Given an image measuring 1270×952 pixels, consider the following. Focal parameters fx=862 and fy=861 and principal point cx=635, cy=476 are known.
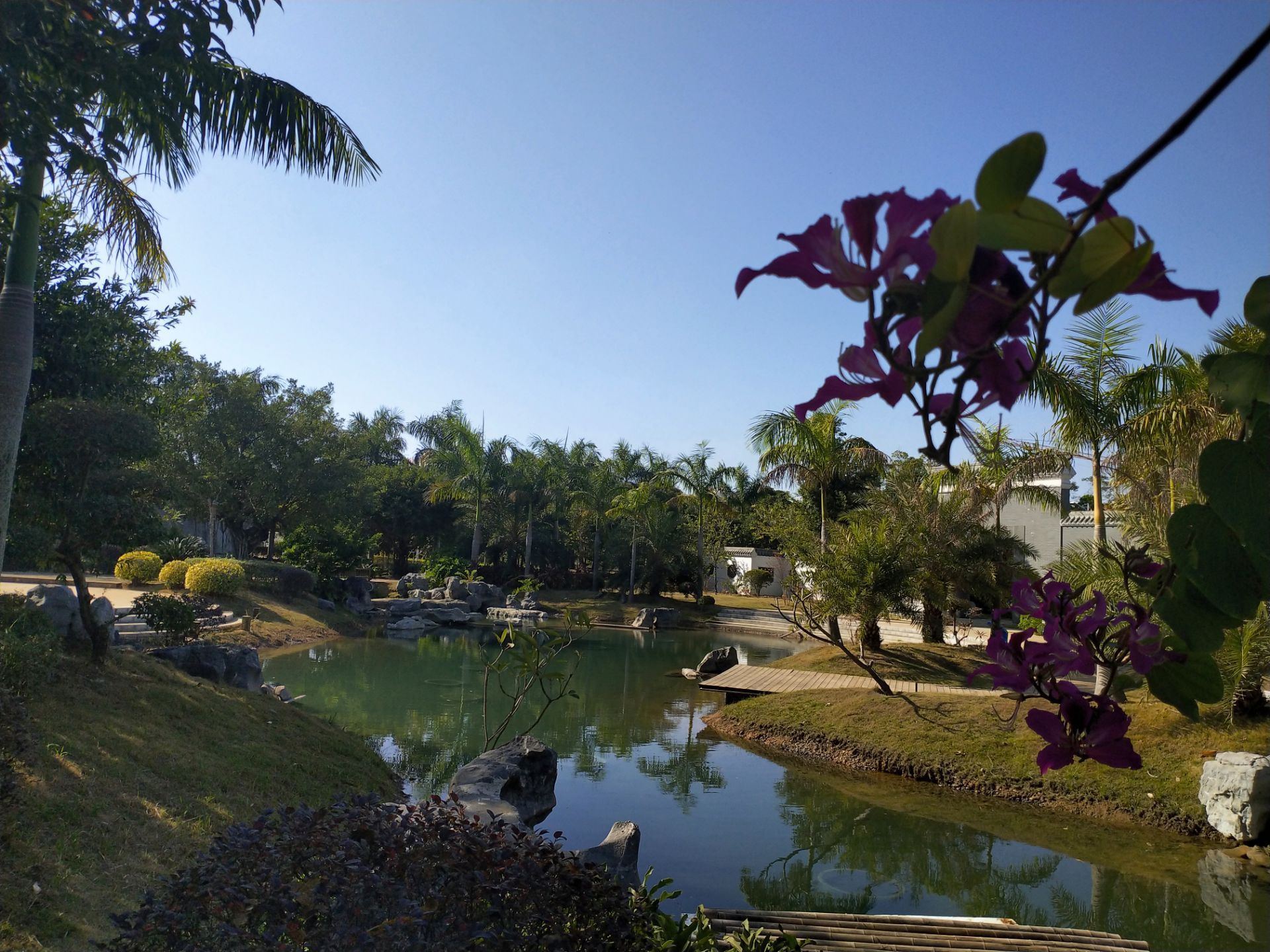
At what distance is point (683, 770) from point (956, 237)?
30.9 ft

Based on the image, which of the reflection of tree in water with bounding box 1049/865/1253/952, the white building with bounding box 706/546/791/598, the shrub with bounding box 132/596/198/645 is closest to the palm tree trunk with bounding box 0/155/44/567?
the shrub with bounding box 132/596/198/645

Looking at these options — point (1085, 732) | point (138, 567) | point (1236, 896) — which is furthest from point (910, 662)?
point (138, 567)

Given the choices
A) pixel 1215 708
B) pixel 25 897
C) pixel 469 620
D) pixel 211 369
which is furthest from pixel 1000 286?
pixel 211 369

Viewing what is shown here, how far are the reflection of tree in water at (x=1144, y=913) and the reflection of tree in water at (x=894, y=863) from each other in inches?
10.6

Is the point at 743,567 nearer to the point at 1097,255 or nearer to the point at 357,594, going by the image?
the point at 357,594

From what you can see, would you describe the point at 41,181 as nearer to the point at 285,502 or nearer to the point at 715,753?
the point at 715,753

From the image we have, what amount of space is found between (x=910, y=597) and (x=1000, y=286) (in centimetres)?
1434

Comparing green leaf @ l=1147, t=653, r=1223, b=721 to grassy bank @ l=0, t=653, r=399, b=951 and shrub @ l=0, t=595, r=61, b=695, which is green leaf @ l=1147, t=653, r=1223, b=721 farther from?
shrub @ l=0, t=595, r=61, b=695

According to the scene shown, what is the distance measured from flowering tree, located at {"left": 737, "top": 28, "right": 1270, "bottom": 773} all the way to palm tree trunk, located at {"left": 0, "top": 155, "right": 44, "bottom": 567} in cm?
560

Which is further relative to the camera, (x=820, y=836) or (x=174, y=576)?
(x=174, y=576)

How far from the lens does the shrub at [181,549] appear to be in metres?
13.2

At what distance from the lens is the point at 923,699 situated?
34.0 ft

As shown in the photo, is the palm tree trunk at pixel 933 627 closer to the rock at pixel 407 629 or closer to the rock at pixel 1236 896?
the rock at pixel 1236 896

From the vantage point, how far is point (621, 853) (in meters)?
5.08
